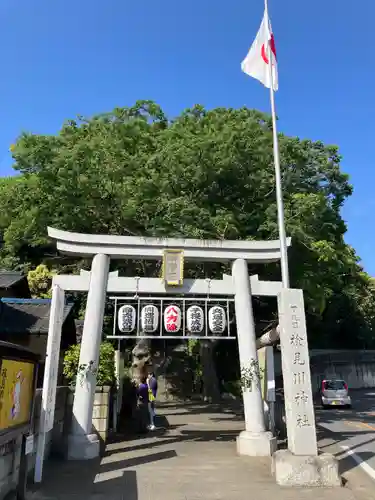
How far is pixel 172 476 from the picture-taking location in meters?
7.64

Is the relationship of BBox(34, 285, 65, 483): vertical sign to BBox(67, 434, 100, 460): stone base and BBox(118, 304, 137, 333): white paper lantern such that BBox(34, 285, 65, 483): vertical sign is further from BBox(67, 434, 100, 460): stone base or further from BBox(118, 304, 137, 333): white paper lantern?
BBox(118, 304, 137, 333): white paper lantern

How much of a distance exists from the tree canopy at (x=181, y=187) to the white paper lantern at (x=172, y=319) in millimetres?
3674

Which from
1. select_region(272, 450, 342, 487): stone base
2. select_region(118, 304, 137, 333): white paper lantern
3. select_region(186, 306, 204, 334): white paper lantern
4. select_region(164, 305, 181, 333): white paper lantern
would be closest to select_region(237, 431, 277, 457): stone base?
select_region(272, 450, 342, 487): stone base

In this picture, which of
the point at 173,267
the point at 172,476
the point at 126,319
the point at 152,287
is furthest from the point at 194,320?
the point at 172,476

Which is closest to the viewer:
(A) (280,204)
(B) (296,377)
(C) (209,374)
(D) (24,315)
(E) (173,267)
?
(B) (296,377)

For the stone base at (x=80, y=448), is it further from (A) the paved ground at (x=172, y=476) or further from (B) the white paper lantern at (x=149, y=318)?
(B) the white paper lantern at (x=149, y=318)

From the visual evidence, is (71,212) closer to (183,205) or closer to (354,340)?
(183,205)

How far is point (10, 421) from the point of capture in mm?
5348

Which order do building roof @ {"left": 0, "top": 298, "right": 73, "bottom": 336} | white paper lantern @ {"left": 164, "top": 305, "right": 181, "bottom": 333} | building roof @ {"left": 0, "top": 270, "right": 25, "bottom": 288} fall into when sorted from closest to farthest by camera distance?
white paper lantern @ {"left": 164, "top": 305, "right": 181, "bottom": 333}
building roof @ {"left": 0, "top": 298, "right": 73, "bottom": 336}
building roof @ {"left": 0, "top": 270, "right": 25, "bottom": 288}

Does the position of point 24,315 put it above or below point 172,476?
above

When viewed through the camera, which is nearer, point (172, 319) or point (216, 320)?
point (172, 319)

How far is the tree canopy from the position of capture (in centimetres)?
1462

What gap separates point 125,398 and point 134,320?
7.06 m

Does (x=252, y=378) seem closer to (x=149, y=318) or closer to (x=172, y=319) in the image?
(x=172, y=319)
